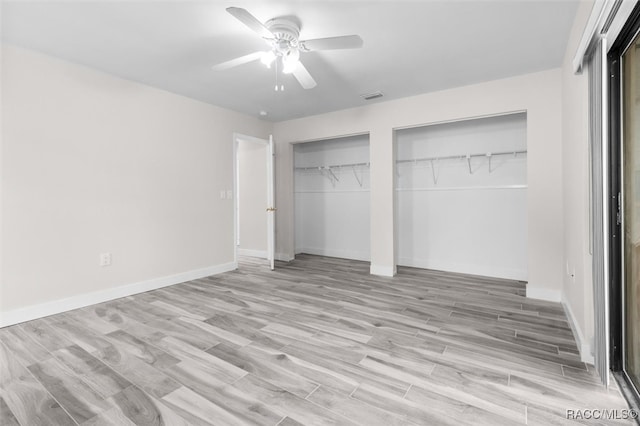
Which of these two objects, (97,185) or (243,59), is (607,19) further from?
(97,185)

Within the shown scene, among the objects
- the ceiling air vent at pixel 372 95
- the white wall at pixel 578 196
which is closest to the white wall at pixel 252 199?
the ceiling air vent at pixel 372 95

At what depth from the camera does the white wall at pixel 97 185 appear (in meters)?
2.77

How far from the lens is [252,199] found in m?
6.04

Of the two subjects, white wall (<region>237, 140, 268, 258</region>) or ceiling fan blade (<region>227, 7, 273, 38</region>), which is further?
white wall (<region>237, 140, 268, 258</region>)

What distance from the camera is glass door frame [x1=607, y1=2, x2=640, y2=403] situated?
1759 mm

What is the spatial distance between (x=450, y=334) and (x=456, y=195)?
104 inches

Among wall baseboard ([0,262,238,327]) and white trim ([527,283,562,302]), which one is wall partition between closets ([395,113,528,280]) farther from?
wall baseboard ([0,262,238,327])

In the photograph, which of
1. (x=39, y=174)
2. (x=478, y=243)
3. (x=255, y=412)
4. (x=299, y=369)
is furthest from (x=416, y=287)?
(x=39, y=174)

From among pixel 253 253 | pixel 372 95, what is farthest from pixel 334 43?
pixel 253 253

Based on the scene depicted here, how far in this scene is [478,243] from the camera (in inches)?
173

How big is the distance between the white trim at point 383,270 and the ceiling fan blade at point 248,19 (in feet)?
10.7

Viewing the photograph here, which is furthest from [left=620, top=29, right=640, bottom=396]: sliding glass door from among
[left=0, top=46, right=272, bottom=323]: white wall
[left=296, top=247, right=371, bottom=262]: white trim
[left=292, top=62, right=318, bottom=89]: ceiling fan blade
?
[left=0, top=46, right=272, bottom=323]: white wall

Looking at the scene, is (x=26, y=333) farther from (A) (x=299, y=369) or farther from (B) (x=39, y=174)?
Answer: (A) (x=299, y=369)

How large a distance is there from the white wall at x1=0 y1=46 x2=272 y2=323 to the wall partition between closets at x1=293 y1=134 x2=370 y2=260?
2.05 m
